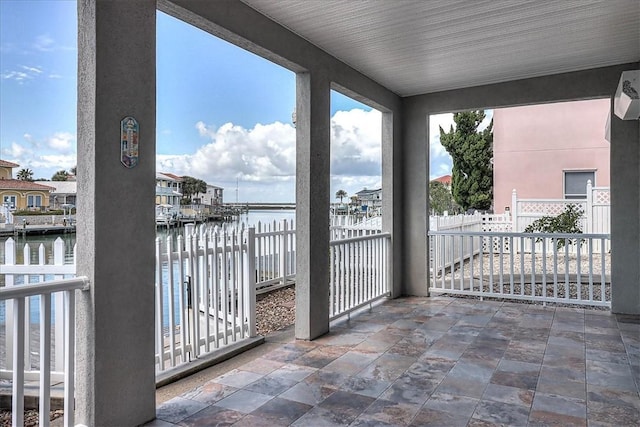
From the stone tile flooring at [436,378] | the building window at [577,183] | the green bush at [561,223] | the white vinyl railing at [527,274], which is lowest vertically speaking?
the stone tile flooring at [436,378]

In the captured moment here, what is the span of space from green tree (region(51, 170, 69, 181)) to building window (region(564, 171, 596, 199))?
11907 mm

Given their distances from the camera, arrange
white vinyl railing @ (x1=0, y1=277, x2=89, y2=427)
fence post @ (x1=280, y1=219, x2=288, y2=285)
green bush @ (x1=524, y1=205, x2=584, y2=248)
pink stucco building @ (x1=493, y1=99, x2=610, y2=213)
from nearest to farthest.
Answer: white vinyl railing @ (x1=0, y1=277, x2=89, y2=427) < fence post @ (x1=280, y1=219, x2=288, y2=285) < green bush @ (x1=524, y1=205, x2=584, y2=248) < pink stucco building @ (x1=493, y1=99, x2=610, y2=213)

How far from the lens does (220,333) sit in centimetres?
395

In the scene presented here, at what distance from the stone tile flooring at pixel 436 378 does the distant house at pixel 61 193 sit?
4.66ft

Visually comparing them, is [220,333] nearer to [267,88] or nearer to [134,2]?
[134,2]

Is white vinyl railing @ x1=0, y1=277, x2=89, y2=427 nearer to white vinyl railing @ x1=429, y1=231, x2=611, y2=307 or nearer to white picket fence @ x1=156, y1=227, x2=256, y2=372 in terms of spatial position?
white picket fence @ x1=156, y1=227, x2=256, y2=372

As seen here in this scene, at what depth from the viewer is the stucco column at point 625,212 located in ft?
16.7

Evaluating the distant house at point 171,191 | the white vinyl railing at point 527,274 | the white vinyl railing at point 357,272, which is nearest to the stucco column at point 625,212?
the white vinyl railing at point 527,274

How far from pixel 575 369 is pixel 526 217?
8105mm

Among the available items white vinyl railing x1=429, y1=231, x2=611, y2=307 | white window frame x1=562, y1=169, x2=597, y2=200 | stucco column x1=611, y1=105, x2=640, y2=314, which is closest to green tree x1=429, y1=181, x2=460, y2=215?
white window frame x1=562, y1=169, x2=597, y2=200

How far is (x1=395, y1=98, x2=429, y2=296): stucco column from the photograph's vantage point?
20.9 ft

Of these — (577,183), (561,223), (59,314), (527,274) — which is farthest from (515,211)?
(59,314)

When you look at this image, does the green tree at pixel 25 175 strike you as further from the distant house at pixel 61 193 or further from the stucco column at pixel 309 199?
the stucco column at pixel 309 199

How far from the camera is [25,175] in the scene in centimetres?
267
